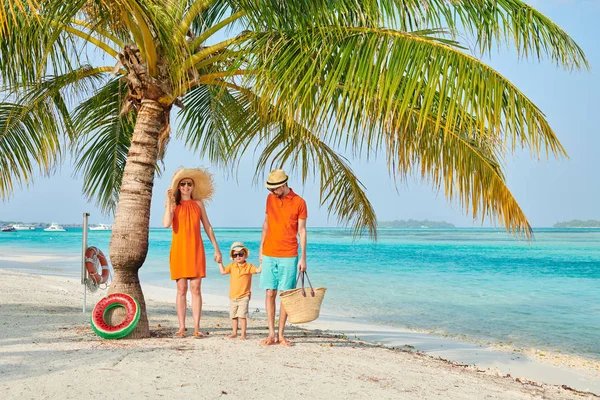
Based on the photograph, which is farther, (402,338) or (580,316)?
(580,316)

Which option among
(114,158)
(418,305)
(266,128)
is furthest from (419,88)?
(418,305)

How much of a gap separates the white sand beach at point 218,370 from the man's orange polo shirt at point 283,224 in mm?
812

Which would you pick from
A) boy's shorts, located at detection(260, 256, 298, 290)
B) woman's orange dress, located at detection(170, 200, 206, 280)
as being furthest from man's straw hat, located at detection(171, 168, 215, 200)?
boy's shorts, located at detection(260, 256, 298, 290)

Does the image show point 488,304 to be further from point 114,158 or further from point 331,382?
point 331,382

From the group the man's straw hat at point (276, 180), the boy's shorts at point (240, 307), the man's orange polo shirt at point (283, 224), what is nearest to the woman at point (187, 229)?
the boy's shorts at point (240, 307)

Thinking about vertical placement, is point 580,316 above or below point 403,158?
below

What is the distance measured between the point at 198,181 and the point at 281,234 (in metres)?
0.99

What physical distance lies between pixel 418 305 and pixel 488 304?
6.91ft

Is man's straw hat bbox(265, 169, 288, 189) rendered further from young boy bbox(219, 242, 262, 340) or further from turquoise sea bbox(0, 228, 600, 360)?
turquoise sea bbox(0, 228, 600, 360)

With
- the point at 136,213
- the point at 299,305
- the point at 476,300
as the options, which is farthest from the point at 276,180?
the point at 476,300

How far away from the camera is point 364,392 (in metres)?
3.74

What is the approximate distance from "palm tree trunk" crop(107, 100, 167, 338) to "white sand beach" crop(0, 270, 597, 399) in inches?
19.9

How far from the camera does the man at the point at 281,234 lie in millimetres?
4918

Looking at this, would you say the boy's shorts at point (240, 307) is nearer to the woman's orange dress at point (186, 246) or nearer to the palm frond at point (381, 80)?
the woman's orange dress at point (186, 246)
